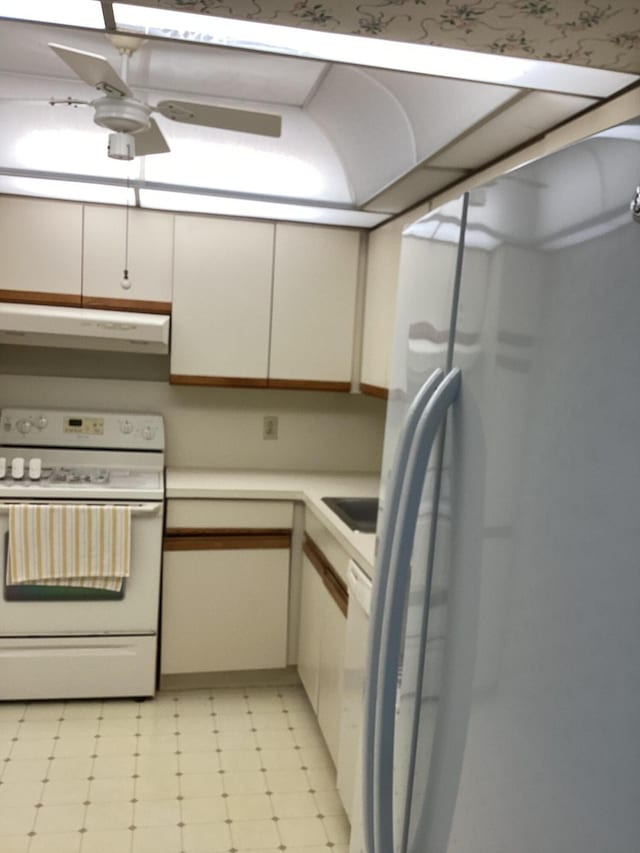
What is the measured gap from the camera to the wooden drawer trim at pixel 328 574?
2.49 meters

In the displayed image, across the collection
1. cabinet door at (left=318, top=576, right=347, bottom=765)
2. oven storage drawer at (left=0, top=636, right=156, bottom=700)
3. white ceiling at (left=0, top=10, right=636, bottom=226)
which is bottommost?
oven storage drawer at (left=0, top=636, right=156, bottom=700)

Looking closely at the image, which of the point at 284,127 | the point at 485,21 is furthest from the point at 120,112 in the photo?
the point at 284,127

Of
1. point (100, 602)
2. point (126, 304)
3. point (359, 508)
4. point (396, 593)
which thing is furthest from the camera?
point (126, 304)

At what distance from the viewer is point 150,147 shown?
2094 mm

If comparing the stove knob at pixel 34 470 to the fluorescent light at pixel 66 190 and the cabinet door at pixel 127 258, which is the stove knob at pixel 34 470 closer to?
the cabinet door at pixel 127 258

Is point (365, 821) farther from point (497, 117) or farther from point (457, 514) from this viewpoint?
point (497, 117)

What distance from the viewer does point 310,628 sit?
9.91ft

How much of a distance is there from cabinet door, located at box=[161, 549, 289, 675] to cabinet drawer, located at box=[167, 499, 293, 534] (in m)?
0.11

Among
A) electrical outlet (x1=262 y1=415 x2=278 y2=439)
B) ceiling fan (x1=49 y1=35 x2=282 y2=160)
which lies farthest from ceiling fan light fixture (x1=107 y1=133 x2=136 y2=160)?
electrical outlet (x1=262 y1=415 x2=278 y2=439)

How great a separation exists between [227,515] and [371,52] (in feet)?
6.86

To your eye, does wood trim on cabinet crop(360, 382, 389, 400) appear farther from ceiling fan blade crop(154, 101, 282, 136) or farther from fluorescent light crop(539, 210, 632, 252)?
fluorescent light crop(539, 210, 632, 252)

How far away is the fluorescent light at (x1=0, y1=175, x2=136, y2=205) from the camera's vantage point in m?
2.81

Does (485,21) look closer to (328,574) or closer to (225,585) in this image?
(328,574)

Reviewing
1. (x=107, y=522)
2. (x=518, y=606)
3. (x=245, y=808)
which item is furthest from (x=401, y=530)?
(x=107, y=522)
